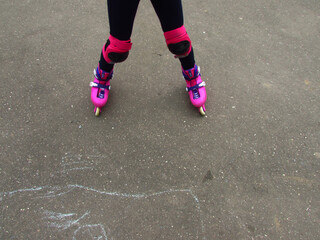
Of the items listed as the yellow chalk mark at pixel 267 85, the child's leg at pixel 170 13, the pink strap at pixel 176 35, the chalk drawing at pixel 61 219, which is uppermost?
the child's leg at pixel 170 13

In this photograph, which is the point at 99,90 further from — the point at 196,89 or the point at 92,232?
the point at 92,232

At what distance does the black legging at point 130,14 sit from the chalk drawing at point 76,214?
1105 mm

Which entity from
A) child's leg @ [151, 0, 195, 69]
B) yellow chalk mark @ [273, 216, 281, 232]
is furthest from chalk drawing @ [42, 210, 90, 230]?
child's leg @ [151, 0, 195, 69]

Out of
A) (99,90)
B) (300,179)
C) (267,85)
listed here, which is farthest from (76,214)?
(267,85)

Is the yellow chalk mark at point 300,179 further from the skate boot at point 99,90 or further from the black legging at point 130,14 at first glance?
the skate boot at point 99,90

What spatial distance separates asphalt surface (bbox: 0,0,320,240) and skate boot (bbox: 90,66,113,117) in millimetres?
100

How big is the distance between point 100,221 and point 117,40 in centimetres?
124

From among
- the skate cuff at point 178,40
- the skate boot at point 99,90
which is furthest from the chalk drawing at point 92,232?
the skate cuff at point 178,40

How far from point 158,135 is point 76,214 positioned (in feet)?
2.77

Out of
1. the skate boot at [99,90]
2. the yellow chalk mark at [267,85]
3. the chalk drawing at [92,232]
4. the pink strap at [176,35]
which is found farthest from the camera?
the yellow chalk mark at [267,85]

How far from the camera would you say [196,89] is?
2350 mm

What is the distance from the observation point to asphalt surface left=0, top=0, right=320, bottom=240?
1.79 metres

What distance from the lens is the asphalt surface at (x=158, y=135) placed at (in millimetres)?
1788

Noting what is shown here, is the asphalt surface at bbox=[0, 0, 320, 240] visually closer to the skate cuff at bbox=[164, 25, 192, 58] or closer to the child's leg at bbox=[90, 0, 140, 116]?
the child's leg at bbox=[90, 0, 140, 116]
